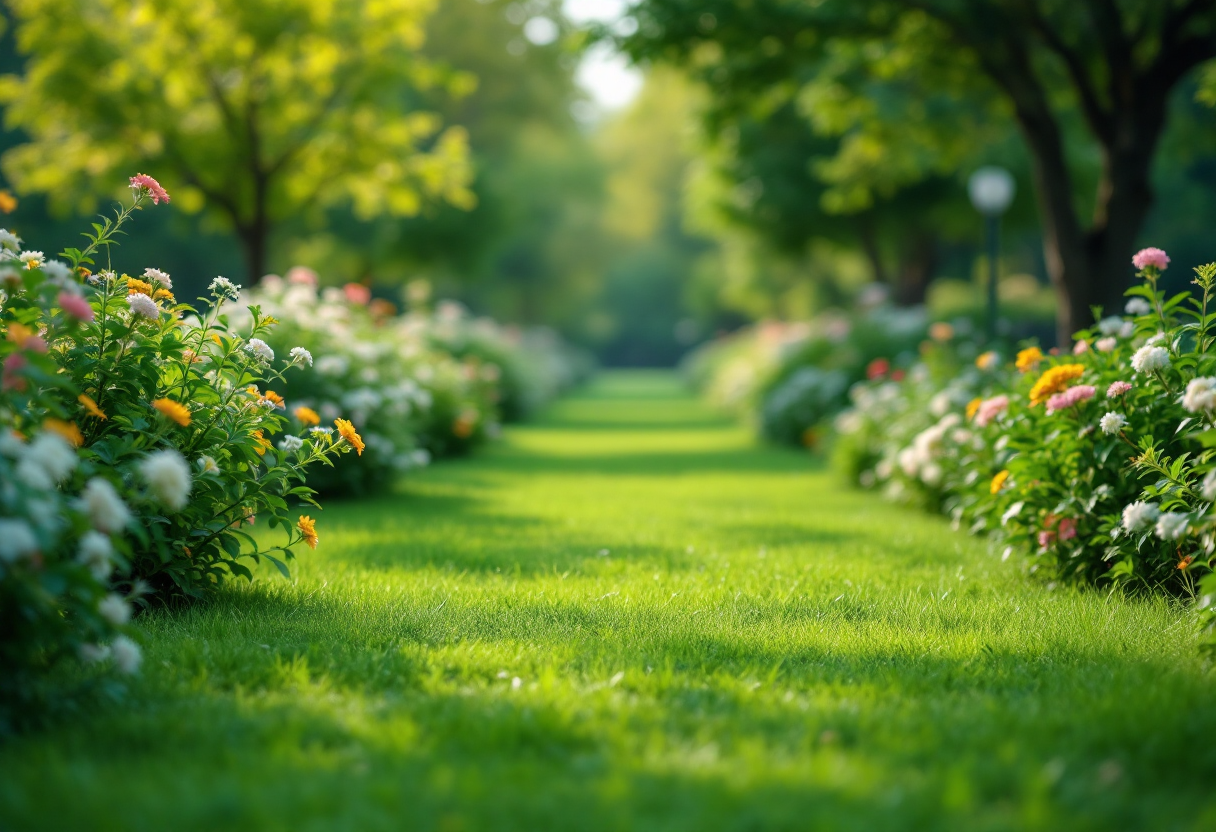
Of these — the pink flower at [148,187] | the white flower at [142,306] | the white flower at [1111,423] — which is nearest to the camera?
the white flower at [142,306]

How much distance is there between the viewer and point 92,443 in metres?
4.09

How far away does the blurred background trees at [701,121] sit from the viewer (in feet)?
30.7

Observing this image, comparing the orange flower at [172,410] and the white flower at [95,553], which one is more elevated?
the orange flower at [172,410]

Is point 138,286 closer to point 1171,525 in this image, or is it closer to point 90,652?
point 90,652

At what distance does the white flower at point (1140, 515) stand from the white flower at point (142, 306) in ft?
13.0

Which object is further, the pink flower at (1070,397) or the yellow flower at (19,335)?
the pink flower at (1070,397)

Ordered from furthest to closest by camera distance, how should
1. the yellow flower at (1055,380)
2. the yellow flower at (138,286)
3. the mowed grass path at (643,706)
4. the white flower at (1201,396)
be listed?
the yellow flower at (1055,380) → the yellow flower at (138,286) → the white flower at (1201,396) → the mowed grass path at (643,706)

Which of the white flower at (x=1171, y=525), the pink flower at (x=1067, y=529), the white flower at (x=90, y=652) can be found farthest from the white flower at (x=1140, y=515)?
the white flower at (x=90, y=652)

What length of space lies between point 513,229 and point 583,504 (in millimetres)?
18488

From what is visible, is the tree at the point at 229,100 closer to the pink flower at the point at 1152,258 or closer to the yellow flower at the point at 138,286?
the yellow flower at the point at 138,286

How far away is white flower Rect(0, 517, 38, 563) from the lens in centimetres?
253

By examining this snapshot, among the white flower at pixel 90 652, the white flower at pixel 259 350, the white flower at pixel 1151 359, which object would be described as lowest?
the white flower at pixel 90 652

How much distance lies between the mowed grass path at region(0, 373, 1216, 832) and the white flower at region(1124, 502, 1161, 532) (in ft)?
1.56

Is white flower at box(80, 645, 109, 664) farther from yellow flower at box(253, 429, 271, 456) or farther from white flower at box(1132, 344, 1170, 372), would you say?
white flower at box(1132, 344, 1170, 372)
